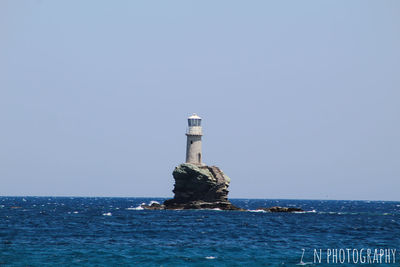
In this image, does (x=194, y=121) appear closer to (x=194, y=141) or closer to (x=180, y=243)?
(x=194, y=141)

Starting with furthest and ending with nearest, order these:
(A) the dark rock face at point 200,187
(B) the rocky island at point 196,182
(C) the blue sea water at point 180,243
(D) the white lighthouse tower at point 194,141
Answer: (D) the white lighthouse tower at point 194,141
(B) the rocky island at point 196,182
(A) the dark rock face at point 200,187
(C) the blue sea water at point 180,243

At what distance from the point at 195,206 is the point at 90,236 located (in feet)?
150

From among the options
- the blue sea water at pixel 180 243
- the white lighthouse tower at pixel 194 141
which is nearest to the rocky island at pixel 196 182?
the white lighthouse tower at pixel 194 141

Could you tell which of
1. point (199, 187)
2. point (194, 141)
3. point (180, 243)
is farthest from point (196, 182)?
point (180, 243)

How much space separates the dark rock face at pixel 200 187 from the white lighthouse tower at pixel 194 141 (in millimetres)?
2434

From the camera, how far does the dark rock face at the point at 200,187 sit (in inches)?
3728

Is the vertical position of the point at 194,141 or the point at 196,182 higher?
the point at 194,141

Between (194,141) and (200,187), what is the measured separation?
773cm

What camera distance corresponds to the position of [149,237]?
52.2 m

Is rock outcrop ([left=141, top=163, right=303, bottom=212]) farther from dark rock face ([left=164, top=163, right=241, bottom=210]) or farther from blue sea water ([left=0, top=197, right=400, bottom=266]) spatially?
blue sea water ([left=0, top=197, right=400, bottom=266])

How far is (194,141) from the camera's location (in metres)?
98.9

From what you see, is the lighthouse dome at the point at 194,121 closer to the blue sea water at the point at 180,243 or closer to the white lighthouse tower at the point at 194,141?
the white lighthouse tower at the point at 194,141

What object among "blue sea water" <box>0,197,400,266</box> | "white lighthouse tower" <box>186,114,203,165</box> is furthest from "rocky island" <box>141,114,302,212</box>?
"blue sea water" <box>0,197,400,266</box>

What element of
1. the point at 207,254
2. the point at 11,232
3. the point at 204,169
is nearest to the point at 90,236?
the point at 11,232
